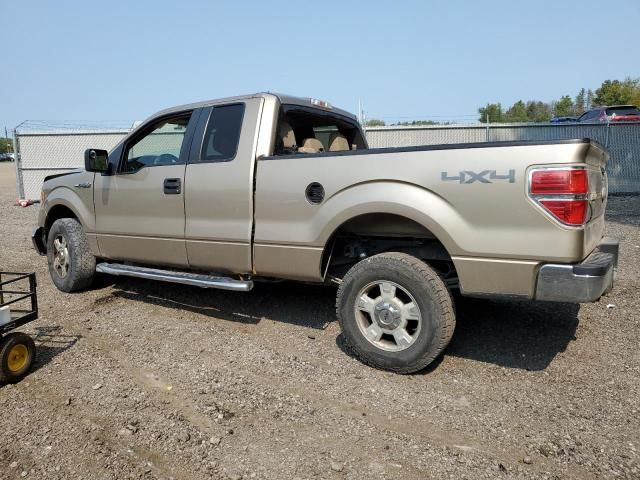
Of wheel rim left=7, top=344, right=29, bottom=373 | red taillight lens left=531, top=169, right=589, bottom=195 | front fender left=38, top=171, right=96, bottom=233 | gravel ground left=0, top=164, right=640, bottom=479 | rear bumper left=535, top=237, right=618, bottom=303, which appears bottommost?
gravel ground left=0, top=164, right=640, bottom=479

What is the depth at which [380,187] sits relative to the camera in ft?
11.4

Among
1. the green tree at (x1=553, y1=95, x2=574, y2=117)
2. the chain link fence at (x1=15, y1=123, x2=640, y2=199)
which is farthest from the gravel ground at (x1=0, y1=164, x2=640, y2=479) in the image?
the green tree at (x1=553, y1=95, x2=574, y2=117)

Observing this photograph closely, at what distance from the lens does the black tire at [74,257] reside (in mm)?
5398

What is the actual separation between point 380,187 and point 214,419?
184 centimetres

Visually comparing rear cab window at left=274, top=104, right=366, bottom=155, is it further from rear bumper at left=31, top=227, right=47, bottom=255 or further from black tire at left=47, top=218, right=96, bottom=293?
rear bumper at left=31, top=227, right=47, bottom=255

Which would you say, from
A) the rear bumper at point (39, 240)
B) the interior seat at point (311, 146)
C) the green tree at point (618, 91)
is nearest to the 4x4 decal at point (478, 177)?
the interior seat at point (311, 146)

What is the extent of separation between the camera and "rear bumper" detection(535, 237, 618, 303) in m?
2.89

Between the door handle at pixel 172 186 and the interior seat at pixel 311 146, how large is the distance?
3.71 ft

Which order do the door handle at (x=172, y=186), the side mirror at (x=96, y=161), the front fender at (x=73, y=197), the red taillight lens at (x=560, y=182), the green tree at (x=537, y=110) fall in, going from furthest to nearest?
the green tree at (x=537, y=110), the front fender at (x=73, y=197), the side mirror at (x=96, y=161), the door handle at (x=172, y=186), the red taillight lens at (x=560, y=182)

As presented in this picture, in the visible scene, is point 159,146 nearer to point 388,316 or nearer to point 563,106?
point 388,316

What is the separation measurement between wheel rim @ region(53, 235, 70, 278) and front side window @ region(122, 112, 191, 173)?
4.29 feet

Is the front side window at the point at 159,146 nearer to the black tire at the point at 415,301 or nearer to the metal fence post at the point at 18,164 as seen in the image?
the black tire at the point at 415,301

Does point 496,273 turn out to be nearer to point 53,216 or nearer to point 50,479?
point 50,479

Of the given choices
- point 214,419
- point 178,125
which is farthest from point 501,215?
point 178,125
